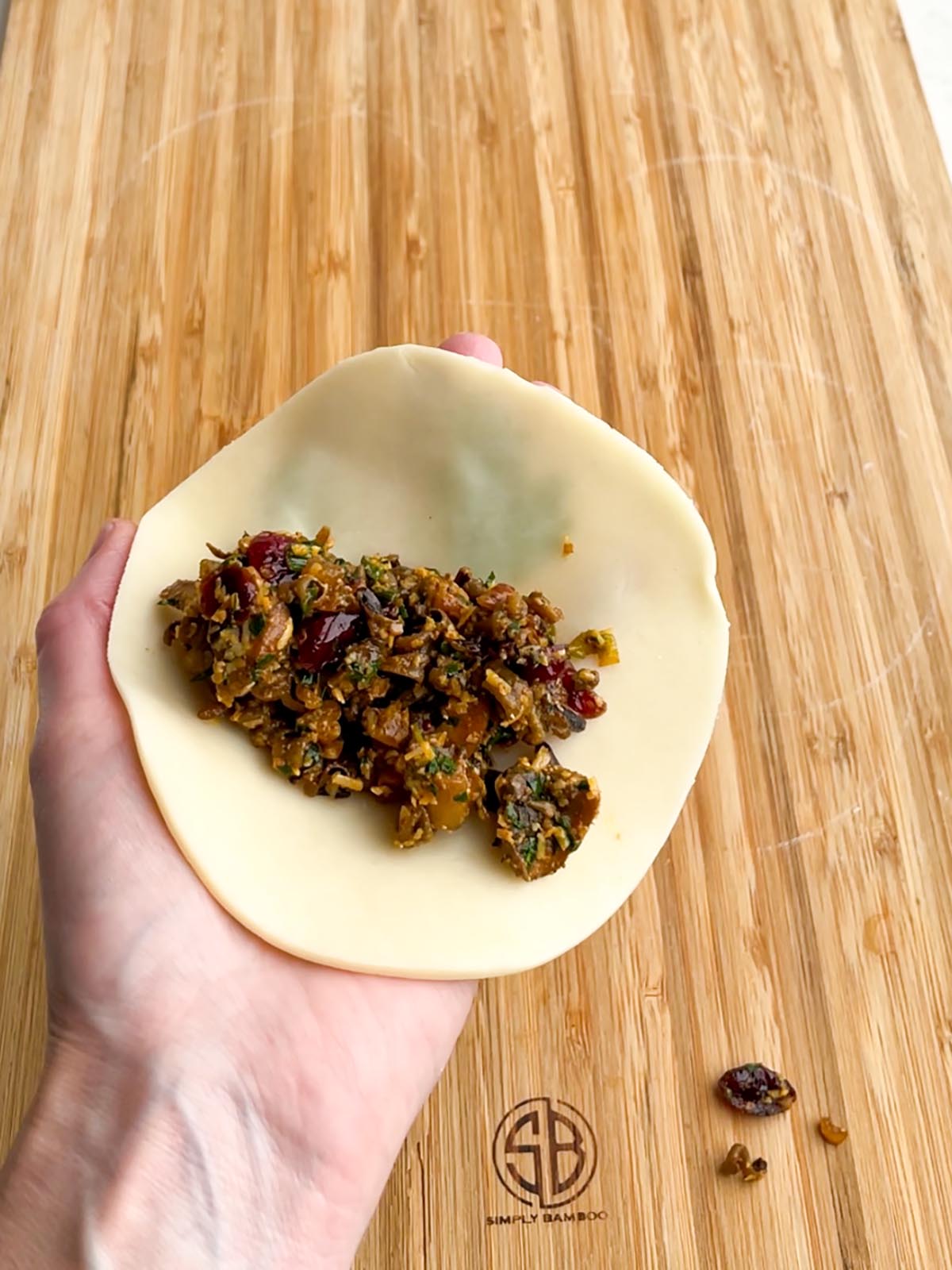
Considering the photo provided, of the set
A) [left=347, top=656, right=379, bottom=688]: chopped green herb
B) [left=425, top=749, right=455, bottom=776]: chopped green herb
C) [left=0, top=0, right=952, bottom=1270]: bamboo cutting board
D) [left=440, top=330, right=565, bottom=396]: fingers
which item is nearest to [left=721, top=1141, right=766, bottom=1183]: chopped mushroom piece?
[left=0, top=0, right=952, bottom=1270]: bamboo cutting board

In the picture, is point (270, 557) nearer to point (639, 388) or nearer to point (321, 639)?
point (321, 639)

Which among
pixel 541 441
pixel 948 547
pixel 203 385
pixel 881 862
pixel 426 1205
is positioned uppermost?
pixel 541 441

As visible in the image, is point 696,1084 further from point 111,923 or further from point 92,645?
point 92,645

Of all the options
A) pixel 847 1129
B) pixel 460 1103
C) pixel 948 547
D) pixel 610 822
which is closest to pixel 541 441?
pixel 610 822

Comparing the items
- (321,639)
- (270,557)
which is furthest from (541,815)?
(270,557)

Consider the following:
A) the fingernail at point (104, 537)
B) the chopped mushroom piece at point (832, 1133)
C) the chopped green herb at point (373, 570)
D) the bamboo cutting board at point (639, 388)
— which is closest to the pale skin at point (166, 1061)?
the fingernail at point (104, 537)

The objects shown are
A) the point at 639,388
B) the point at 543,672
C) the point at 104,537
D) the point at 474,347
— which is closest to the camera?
the point at 543,672

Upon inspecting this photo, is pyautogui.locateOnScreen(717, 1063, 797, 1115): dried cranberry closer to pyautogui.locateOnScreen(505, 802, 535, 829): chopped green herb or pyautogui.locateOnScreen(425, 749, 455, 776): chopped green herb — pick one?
pyautogui.locateOnScreen(505, 802, 535, 829): chopped green herb
